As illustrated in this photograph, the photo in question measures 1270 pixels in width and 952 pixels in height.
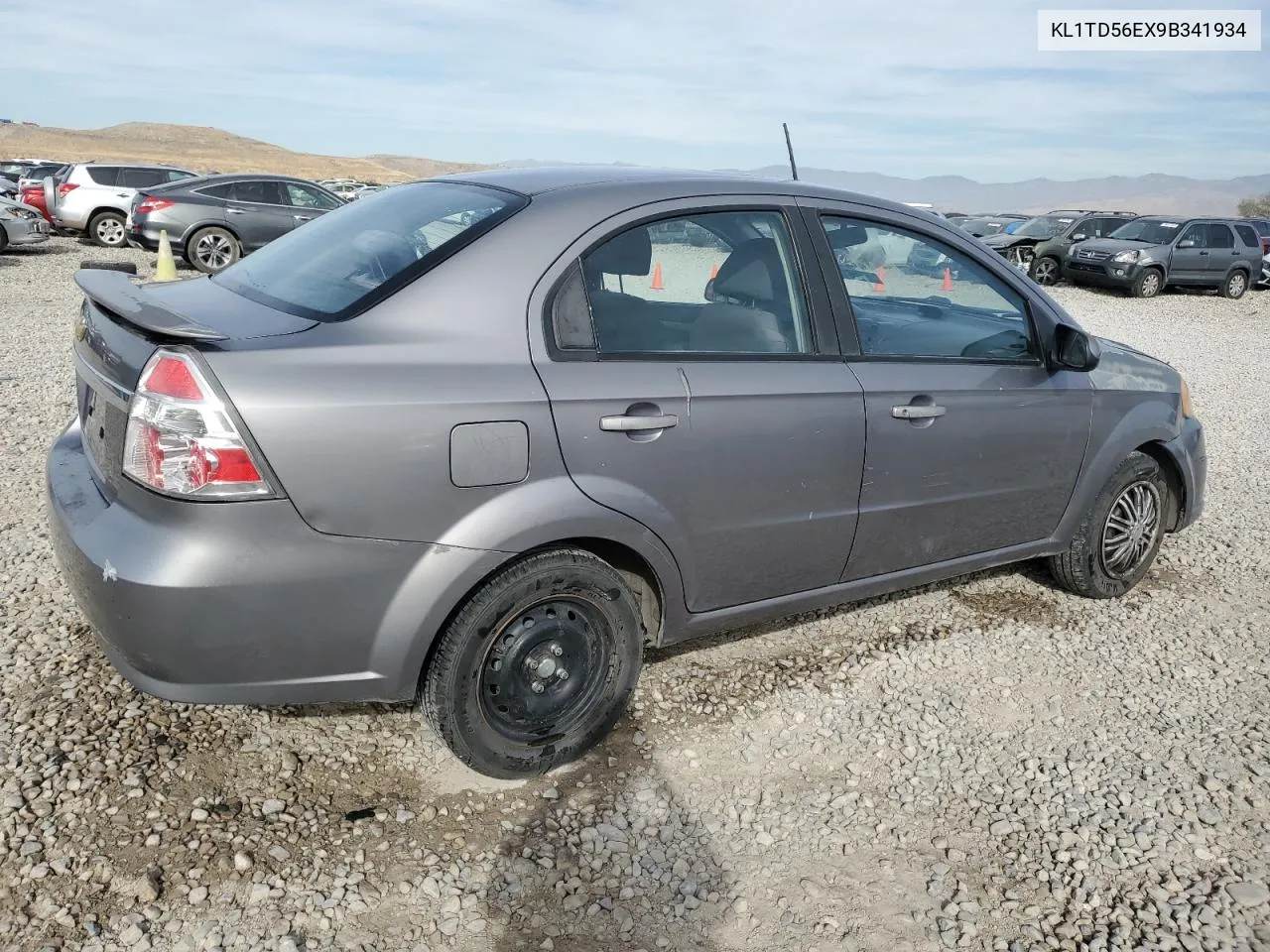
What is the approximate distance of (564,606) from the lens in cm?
292

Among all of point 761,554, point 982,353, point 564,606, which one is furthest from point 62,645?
point 982,353

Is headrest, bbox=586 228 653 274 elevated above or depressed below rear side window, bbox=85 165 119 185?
below

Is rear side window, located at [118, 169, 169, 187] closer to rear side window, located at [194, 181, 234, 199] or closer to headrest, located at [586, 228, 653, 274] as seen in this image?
rear side window, located at [194, 181, 234, 199]

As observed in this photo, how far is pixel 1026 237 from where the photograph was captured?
22766 millimetres

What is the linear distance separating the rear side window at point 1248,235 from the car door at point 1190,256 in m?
1.20

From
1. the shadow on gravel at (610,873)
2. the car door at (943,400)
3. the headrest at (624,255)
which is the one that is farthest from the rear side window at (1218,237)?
the shadow on gravel at (610,873)

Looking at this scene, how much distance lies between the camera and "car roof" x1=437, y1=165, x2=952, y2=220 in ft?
10.1

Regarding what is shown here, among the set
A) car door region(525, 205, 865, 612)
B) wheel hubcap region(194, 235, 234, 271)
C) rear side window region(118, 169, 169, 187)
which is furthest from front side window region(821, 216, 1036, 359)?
rear side window region(118, 169, 169, 187)

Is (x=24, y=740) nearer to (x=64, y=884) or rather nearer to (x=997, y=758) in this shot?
(x=64, y=884)

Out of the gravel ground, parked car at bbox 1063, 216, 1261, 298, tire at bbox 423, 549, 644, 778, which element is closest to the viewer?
the gravel ground

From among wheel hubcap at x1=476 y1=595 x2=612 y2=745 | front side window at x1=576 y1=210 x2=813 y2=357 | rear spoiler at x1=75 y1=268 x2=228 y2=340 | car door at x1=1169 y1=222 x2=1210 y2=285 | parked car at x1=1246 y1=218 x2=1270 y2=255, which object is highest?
parked car at x1=1246 y1=218 x2=1270 y2=255

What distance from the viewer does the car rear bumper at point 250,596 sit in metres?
2.35

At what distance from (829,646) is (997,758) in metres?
0.85

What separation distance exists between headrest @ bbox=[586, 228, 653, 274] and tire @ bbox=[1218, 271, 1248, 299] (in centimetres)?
2214
